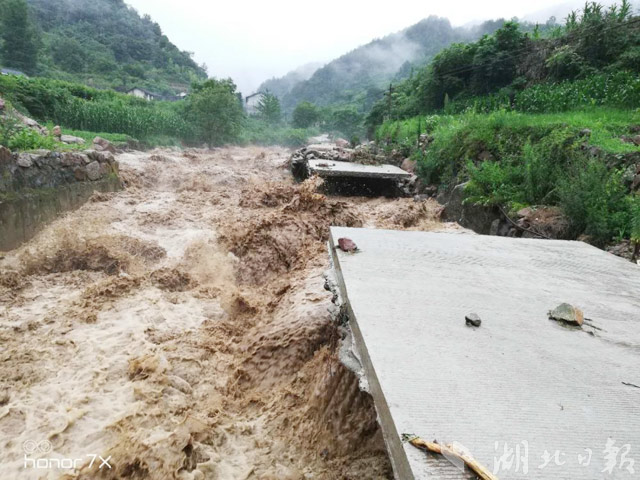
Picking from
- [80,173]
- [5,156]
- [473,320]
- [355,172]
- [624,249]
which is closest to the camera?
[473,320]

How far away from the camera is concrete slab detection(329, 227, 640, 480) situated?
3.49 ft

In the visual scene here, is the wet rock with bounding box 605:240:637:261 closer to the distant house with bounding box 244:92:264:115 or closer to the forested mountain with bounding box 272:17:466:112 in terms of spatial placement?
the distant house with bounding box 244:92:264:115

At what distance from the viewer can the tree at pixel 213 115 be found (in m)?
23.8

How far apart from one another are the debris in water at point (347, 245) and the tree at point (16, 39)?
39182 millimetres

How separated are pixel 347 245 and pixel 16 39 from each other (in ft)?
133

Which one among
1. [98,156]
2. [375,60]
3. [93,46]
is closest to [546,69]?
[98,156]

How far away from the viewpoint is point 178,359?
345cm

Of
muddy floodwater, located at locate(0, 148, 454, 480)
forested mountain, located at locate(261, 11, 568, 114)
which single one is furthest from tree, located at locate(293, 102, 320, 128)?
muddy floodwater, located at locate(0, 148, 454, 480)

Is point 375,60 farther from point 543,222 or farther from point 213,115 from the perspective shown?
point 543,222

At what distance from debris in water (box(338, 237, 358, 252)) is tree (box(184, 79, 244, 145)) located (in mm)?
23736

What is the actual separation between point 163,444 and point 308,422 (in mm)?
955

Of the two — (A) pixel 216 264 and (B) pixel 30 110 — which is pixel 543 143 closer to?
(A) pixel 216 264

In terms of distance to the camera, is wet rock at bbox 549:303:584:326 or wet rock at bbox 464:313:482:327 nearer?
wet rock at bbox 464:313:482:327

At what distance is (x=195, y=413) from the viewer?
2.82 meters
